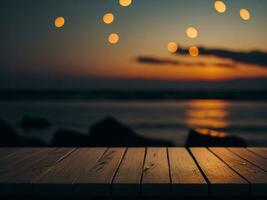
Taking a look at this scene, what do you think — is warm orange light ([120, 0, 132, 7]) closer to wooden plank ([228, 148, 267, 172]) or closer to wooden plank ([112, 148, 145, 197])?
wooden plank ([112, 148, 145, 197])

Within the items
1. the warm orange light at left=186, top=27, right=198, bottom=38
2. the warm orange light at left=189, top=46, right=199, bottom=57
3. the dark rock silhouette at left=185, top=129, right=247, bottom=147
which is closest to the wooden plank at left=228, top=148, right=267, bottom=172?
the warm orange light at left=189, top=46, right=199, bottom=57

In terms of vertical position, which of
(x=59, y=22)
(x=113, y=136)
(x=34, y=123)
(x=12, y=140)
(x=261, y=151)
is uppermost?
(x=59, y=22)

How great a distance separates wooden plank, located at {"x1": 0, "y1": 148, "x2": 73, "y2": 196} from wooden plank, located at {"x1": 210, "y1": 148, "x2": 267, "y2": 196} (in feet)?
4.07

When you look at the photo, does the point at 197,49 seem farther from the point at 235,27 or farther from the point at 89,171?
the point at 235,27

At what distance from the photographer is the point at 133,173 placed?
2822 mm

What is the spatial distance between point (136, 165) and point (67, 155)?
2.54 feet

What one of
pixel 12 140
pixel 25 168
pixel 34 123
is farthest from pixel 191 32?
pixel 34 123

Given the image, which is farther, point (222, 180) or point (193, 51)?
point (193, 51)

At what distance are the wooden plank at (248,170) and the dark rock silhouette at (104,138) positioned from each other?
4.48m

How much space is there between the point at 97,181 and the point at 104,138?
5.94 meters

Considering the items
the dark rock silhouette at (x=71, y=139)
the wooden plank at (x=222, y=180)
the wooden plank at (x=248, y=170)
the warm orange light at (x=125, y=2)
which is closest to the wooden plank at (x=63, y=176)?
the wooden plank at (x=222, y=180)

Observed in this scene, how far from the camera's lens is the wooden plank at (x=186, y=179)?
2475 mm

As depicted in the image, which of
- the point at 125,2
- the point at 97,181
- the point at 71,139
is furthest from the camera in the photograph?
the point at 71,139

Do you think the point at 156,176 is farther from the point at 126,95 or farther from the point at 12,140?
the point at 126,95
